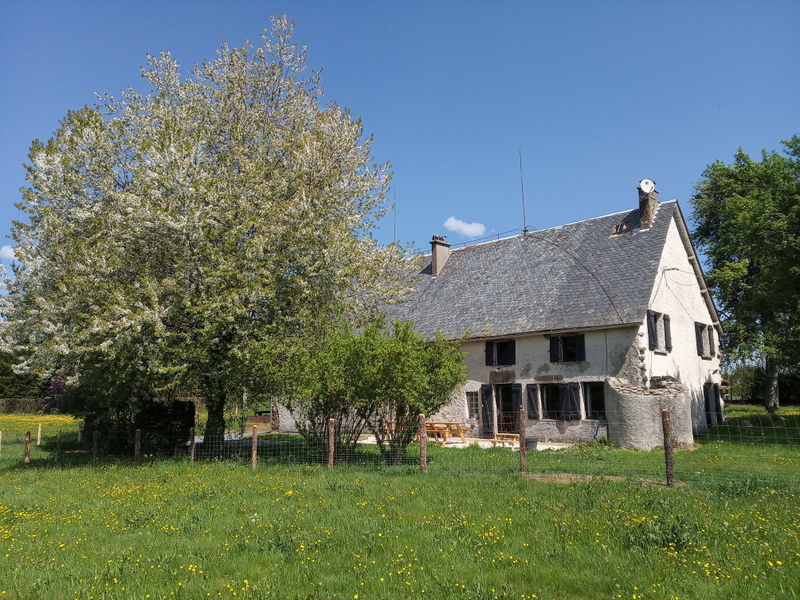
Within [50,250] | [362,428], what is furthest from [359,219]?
[50,250]

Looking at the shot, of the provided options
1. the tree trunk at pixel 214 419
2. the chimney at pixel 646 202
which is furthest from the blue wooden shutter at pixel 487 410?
the tree trunk at pixel 214 419

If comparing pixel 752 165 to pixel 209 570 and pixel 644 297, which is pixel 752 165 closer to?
pixel 644 297

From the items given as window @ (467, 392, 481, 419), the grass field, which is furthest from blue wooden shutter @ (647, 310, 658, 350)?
the grass field

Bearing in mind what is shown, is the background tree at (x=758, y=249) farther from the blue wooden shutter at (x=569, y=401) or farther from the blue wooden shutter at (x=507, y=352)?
the blue wooden shutter at (x=507, y=352)

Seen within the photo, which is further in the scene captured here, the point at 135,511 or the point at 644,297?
the point at 644,297

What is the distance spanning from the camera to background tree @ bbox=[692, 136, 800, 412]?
22.2 m

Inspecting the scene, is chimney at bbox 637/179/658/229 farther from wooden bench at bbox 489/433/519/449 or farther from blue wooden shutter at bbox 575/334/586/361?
wooden bench at bbox 489/433/519/449

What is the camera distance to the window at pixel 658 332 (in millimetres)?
21500

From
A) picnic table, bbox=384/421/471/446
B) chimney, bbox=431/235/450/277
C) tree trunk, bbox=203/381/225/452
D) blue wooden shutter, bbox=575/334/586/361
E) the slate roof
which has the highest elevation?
chimney, bbox=431/235/450/277

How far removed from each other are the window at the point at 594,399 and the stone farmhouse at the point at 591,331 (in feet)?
0.12

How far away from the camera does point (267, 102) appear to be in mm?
21859

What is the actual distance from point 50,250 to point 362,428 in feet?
35.7

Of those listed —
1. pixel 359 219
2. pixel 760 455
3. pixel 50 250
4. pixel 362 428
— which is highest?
pixel 359 219

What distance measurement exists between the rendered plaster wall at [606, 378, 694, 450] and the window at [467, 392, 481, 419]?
621cm
